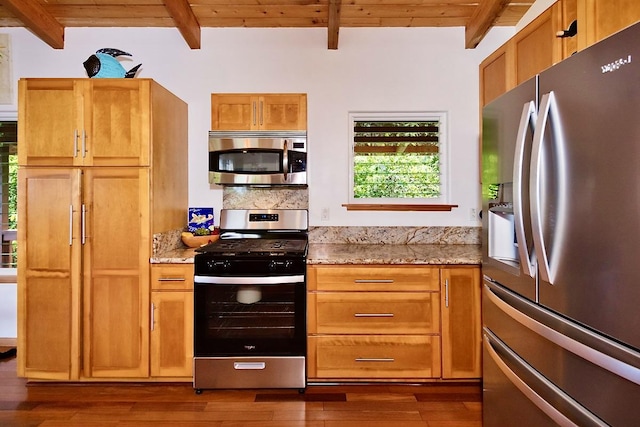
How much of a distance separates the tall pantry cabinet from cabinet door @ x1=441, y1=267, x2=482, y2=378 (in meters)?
1.91

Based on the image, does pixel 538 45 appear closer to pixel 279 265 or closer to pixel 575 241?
pixel 575 241

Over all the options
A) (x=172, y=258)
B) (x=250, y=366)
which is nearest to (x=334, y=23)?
(x=172, y=258)

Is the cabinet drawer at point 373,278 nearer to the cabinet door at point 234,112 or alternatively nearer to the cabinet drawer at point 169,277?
the cabinet drawer at point 169,277

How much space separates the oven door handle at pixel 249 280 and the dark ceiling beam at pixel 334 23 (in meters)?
1.80

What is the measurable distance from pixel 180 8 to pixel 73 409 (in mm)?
2658

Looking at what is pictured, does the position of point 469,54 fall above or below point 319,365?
above

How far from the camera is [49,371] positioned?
2.47 metres

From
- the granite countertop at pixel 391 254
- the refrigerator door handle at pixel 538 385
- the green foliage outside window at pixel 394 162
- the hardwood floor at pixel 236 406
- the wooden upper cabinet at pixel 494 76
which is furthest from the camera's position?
the green foliage outside window at pixel 394 162

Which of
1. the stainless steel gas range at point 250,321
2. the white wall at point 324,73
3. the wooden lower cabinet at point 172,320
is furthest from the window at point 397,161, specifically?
the wooden lower cabinet at point 172,320

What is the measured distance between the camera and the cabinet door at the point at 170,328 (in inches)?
97.0

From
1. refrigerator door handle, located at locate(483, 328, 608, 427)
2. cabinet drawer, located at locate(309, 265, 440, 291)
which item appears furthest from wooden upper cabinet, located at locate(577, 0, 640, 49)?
cabinet drawer, located at locate(309, 265, 440, 291)

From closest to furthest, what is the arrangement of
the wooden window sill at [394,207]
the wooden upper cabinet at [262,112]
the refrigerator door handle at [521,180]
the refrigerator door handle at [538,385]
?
the refrigerator door handle at [538,385] → the refrigerator door handle at [521,180] → the wooden upper cabinet at [262,112] → the wooden window sill at [394,207]

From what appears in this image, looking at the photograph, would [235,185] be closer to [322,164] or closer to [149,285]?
[322,164]

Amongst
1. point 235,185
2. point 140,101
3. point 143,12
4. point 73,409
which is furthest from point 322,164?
point 73,409
